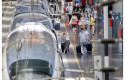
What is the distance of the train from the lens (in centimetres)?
1348

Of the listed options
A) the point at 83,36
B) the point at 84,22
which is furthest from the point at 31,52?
the point at 84,22

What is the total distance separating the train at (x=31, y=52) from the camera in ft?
44.2

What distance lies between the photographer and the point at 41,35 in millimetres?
16078

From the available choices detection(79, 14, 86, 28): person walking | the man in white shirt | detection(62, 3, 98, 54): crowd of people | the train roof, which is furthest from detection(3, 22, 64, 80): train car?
detection(79, 14, 86, 28): person walking

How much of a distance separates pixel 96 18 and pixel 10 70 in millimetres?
13558

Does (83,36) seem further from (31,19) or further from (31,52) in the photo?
(31,52)

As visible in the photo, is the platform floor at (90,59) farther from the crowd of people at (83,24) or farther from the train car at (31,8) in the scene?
the train car at (31,8)

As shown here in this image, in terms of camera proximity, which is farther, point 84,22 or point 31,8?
point 84,22

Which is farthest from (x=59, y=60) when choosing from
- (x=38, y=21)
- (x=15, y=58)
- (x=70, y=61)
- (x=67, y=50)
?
(x=67, y=50)

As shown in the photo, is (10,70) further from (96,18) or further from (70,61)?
(96,18)

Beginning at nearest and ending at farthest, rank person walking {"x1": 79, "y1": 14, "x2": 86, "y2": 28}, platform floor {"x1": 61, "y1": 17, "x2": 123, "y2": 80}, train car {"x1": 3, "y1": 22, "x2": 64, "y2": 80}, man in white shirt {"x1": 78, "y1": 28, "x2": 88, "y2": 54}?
train car {"x1": 3, "y1": 22, "x2": 64, "y2": 80} < platform floor {"x1": 61, "y1": 17, "x2": 123, "y2": 80} < man in white shirt {"x1": 78, "y1": 28, "x2": 88, "y2": 54} < person walking {"x1": 79, "y1": 14, "x2": 86, "y2": 28}

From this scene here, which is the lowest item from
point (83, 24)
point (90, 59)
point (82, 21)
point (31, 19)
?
point (90, 59)

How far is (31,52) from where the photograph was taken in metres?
14.6

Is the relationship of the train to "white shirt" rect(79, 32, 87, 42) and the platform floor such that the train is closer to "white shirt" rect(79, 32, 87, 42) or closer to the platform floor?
the platform floor
